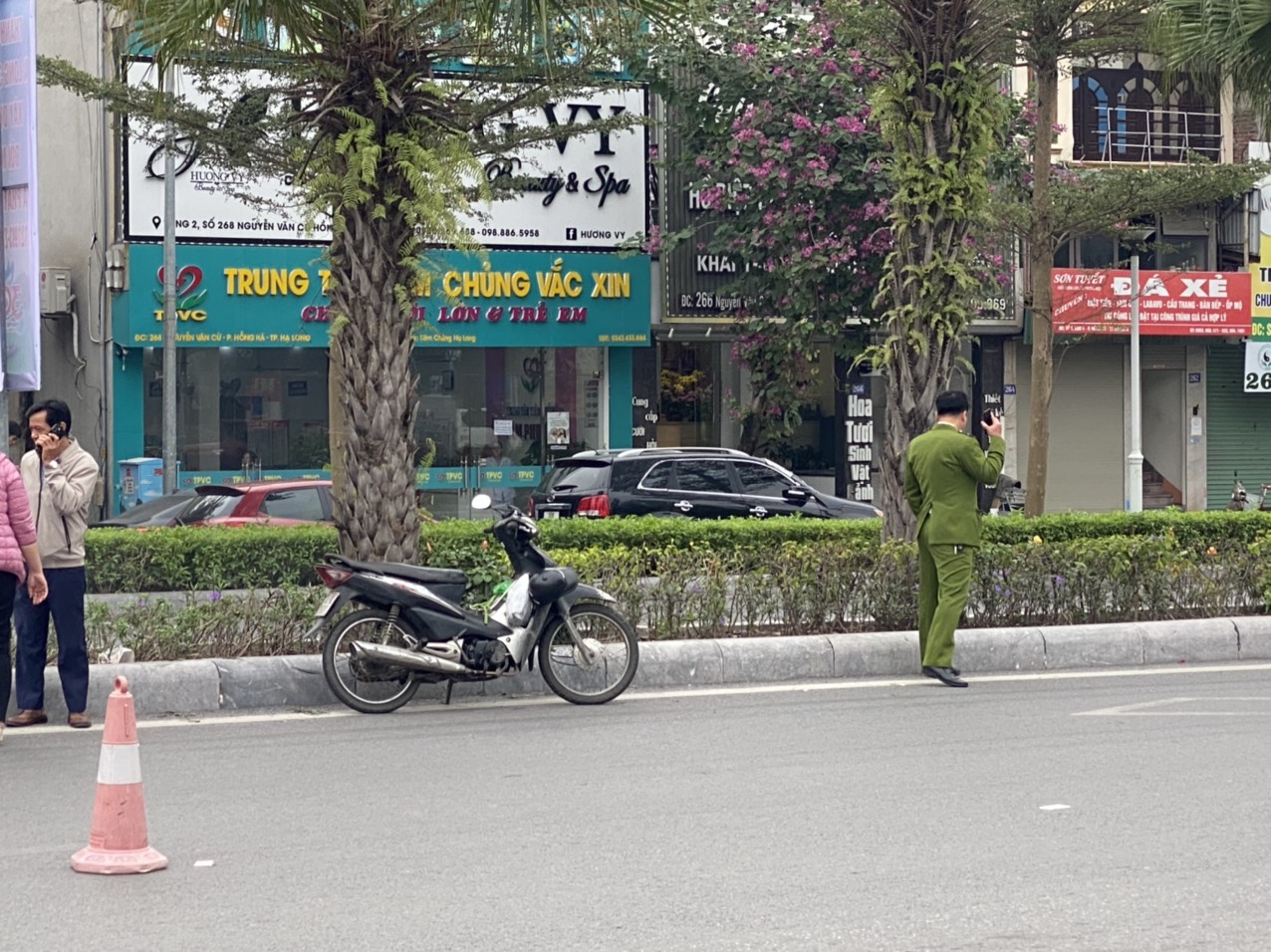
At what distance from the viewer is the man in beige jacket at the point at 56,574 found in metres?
8.72

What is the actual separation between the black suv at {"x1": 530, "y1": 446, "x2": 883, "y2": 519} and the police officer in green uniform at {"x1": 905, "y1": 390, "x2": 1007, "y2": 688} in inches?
322

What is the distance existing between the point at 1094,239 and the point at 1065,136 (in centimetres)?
186

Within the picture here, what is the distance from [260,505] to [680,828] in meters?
11.3

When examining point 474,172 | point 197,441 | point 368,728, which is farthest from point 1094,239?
point 368,728

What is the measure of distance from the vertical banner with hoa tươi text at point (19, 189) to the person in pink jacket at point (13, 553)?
6.32 feet

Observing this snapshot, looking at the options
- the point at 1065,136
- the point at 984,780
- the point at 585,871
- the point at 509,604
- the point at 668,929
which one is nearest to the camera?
the point at 668,929

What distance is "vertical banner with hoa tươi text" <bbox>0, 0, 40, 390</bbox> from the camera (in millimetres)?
10102

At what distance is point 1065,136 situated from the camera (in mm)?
29016

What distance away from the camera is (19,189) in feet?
33.2

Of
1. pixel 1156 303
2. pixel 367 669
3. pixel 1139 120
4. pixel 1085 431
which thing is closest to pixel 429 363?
pixel 1085 431

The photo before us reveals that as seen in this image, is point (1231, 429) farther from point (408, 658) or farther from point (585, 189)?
point (408, 658)

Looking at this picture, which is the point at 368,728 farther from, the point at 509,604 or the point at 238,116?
the point at 238,116

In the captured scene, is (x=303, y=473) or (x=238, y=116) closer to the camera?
(x=238, y=116)

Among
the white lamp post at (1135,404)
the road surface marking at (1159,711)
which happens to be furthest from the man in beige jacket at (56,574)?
the white lamp post at (1135,404)
